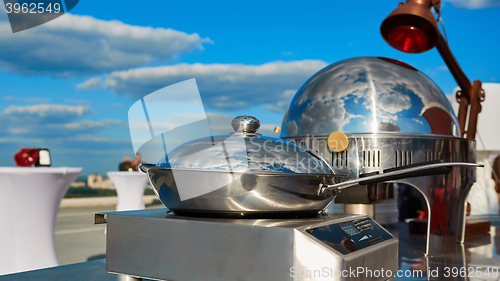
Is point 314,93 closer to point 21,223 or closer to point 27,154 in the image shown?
point 21,223

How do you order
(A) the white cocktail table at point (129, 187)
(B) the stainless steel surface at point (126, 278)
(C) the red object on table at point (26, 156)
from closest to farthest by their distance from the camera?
(B) the stainless steel surface at point (126, 278) → (C) the red object on table at point (26, 156) → (A) the white cocktail table at point (129, 187)

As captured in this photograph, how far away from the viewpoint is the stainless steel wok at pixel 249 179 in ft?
2.29

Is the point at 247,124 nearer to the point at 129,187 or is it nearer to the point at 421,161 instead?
the point at 421,161

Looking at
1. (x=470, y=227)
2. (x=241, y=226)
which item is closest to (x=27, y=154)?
(x=241, y=226)

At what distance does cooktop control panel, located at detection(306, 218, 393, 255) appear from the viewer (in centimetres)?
64

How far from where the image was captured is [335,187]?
28.5 inches

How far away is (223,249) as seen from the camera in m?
0.67

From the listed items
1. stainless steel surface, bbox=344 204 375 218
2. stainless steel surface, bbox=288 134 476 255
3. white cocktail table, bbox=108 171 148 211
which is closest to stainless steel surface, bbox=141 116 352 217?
stainless steel surface, bbox=288 134 476 255

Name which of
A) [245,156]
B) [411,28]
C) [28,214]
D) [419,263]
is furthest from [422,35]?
[28,214]

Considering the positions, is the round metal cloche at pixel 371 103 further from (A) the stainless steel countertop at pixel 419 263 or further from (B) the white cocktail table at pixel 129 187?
(B) the white cocktail table at pixel 129 187

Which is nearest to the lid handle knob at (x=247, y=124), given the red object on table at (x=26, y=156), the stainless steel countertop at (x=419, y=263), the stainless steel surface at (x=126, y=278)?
the stainless steel surface at (x=126, y=278)

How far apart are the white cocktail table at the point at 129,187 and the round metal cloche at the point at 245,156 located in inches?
118

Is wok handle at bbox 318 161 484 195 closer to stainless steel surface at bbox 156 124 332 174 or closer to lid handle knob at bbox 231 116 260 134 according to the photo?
stainless steel surface at bbox 156 124 332 174

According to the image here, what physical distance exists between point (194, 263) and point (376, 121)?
932 millimetres
